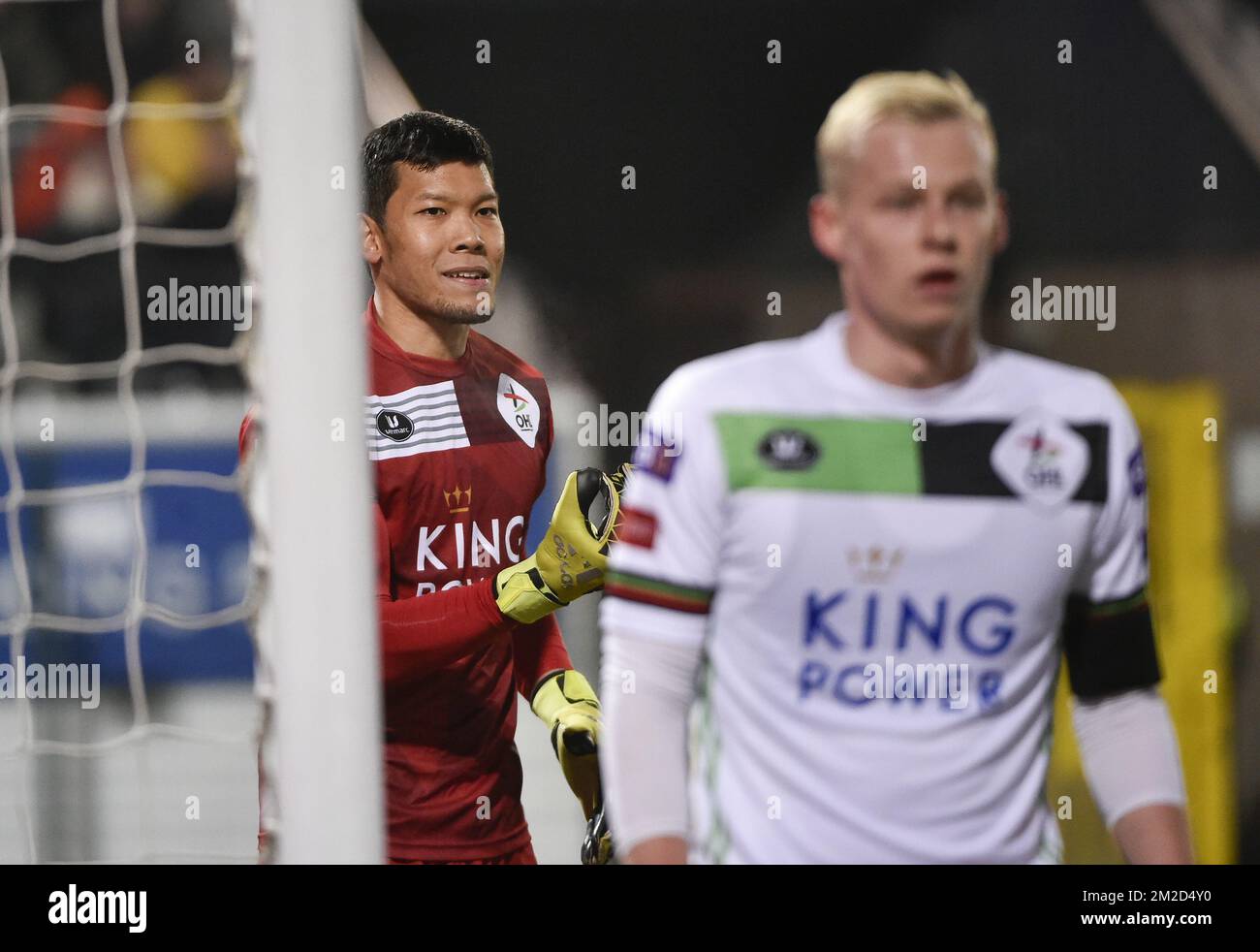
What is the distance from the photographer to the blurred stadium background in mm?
1887

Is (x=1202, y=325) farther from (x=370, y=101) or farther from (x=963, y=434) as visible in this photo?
(x=370, y=101)

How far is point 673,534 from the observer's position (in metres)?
1.44

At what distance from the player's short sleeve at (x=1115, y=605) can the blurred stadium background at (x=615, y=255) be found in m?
0.21

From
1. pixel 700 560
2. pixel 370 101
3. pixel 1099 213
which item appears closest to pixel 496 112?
pixel 370 101

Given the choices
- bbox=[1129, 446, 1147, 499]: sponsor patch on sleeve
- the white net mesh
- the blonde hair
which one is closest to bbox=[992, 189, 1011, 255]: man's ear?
the blonde hair

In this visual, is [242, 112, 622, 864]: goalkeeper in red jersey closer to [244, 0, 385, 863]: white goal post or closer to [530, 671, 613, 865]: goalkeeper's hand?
[530, 671, 613, 865]: goalkeeper's hand

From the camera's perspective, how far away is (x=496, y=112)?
1879 mm

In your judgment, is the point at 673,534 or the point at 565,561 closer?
the point at 673,534

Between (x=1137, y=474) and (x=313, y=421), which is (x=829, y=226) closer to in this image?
(x=1137, y=474)

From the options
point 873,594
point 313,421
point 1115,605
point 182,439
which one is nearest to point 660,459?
point 873,594

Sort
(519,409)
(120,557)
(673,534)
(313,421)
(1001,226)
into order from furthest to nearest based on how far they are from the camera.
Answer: (120,557)
(519,409)
(1001,226)
(313,421)
(673,534)

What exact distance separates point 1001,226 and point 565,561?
709mm
